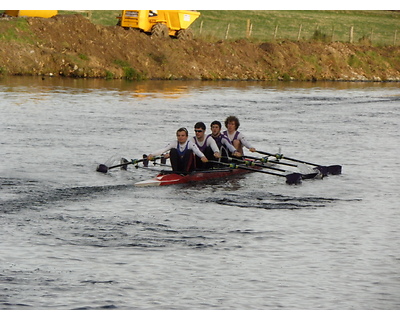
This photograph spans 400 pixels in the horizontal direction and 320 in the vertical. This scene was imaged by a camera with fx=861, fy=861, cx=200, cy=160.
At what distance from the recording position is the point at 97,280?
42.9 ft

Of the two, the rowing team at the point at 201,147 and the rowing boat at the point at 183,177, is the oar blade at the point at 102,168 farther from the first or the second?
the rowing boat at the point at 183,177

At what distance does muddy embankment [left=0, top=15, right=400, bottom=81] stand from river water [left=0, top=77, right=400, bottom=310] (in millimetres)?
22598

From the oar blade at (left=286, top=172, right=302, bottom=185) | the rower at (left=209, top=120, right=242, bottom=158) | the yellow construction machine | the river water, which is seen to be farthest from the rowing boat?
the yellow construction machine

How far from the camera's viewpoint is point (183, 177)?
21594 millimetres

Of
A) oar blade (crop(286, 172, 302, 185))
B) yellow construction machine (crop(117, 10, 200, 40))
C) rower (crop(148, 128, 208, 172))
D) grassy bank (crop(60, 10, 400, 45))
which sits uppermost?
grassy bank (crop(60, 10, 400, 45))

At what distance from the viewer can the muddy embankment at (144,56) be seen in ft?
189

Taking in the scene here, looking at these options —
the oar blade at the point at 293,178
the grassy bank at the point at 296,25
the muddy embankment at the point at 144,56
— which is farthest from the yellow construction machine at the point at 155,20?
the oar blade at the point at 293,178

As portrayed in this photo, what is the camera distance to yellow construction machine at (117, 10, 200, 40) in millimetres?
61750

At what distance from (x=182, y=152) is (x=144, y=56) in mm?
39808

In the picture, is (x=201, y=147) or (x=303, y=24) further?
(x=303, y=24)

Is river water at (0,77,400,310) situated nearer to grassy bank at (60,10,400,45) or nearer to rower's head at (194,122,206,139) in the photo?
rower's head at (194,122,206,139)

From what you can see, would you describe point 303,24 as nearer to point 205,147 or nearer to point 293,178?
point 293,178

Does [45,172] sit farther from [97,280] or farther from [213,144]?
[97,280]

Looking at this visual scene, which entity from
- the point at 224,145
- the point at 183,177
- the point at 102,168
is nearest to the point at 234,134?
the point at 224,145
